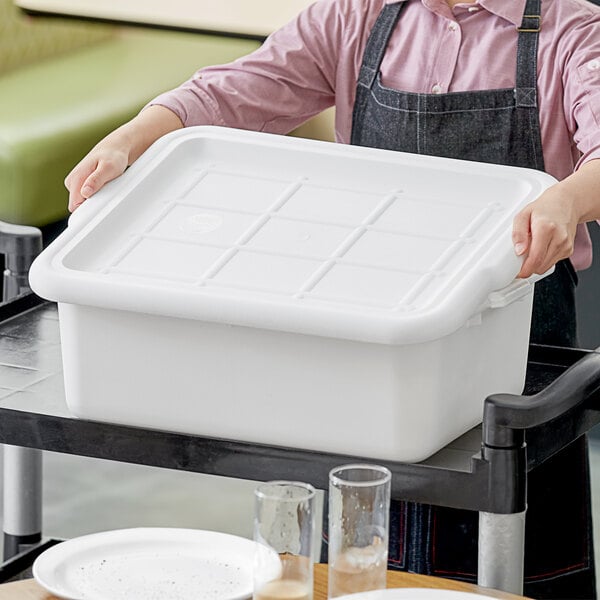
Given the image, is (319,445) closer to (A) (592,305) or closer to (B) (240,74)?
(B) (240,74)

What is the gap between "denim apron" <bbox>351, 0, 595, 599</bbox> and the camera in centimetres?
170

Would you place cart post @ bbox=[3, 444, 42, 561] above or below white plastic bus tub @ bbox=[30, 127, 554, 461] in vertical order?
below

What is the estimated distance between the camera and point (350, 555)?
46.8 inches

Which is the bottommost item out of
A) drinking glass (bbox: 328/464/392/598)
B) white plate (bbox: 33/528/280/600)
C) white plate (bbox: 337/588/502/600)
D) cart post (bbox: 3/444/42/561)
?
cart post (bbox: 3/444/42/561)

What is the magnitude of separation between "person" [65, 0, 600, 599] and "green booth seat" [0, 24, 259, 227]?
4.46 feet

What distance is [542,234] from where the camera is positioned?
4.30ft

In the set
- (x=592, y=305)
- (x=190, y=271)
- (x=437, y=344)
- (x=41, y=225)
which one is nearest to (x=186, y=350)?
(x=190, y=271)

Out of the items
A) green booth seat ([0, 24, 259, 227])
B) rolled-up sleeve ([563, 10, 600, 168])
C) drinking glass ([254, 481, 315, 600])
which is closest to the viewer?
drinking glass ([254, 481, 315, 600])

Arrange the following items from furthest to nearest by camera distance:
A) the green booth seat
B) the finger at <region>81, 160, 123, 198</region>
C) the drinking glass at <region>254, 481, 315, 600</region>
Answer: the green booth seat → the finger at <region>81, 160, 123, 198</region> → the drinking glass at <region>254, 481, 315, 600</region>

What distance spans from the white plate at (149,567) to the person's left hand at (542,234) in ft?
1.24

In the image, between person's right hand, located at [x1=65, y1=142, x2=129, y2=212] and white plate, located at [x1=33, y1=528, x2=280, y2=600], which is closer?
white plate, located at [x1=33, y1=528, x2=280, y2=600]

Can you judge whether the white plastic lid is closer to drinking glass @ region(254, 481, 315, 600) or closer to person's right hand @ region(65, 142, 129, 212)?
person's right hand @ region(65, 142, 129, 212)

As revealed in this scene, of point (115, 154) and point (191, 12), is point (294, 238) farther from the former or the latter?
point (191, 12)

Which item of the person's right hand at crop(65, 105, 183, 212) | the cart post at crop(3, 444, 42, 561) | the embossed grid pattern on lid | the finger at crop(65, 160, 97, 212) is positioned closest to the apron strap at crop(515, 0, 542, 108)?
the embossed grid pattern on lid
